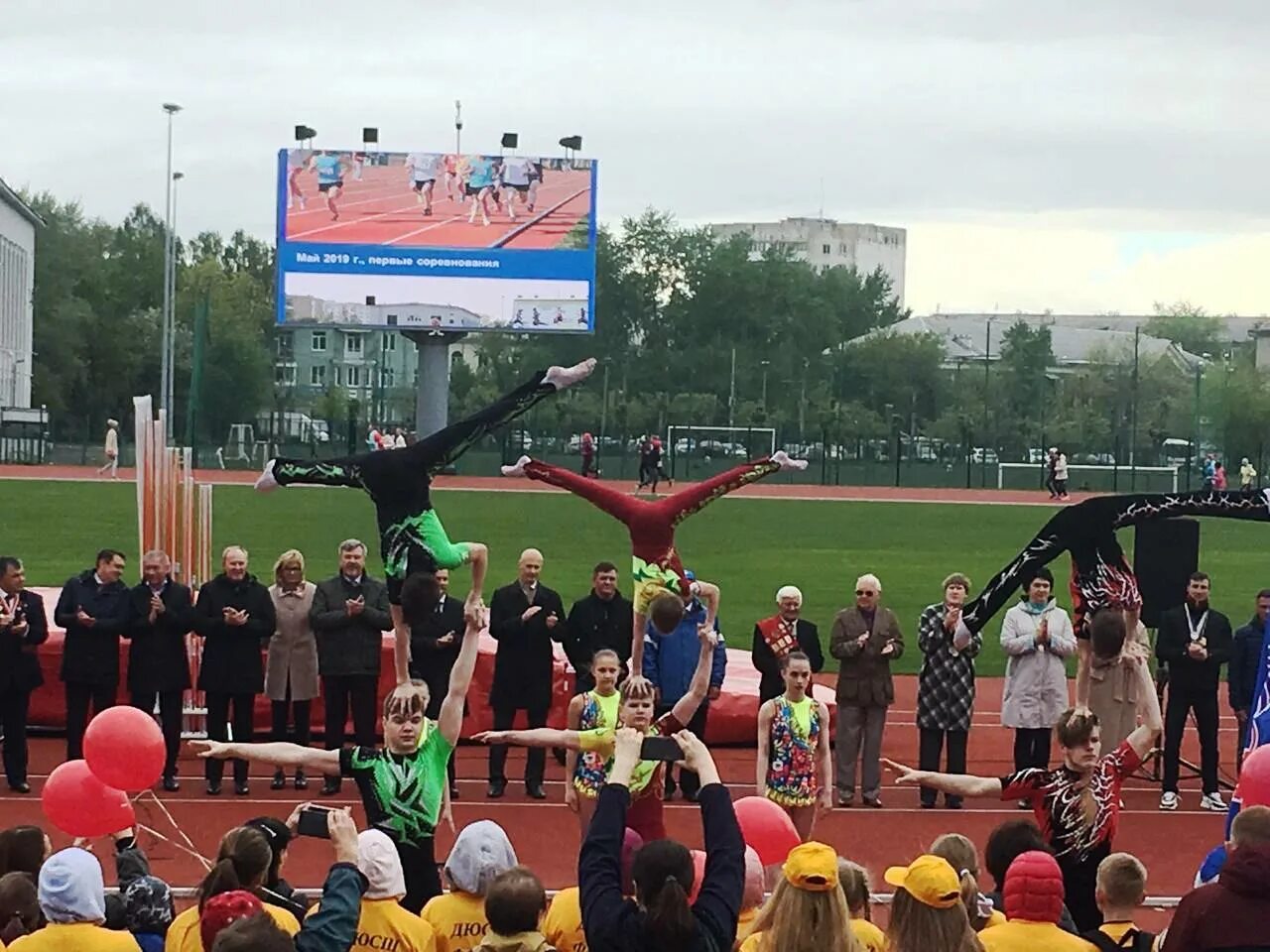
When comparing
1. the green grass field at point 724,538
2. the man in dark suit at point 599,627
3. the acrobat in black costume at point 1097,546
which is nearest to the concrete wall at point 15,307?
the green grass field at point 724,538

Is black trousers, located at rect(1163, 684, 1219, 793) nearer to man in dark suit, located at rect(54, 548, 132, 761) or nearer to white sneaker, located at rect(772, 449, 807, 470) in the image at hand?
white sneaker, located at rect(772, 449, 807, 470)

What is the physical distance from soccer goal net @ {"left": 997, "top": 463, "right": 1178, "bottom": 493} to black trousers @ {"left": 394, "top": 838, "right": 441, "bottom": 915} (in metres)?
51.3

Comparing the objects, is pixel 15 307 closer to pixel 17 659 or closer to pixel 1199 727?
pixel 17 659

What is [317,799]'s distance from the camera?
12.6 meters

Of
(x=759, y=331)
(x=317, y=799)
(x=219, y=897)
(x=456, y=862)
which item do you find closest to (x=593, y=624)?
(x=317, y=799)

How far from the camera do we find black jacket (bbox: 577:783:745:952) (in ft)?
15.5

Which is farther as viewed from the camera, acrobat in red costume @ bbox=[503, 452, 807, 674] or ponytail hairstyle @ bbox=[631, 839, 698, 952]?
acrobat in red costume @ bbox=[503, 452, 807, 674]

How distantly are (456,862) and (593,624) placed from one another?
7.08 meters

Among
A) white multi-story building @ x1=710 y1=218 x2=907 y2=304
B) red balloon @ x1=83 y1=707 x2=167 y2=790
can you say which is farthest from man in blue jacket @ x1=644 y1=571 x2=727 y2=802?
white multi-story building @ x1=710 y1=218 x2=907 y2=304

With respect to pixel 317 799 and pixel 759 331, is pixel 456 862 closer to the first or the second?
pixel 317 799

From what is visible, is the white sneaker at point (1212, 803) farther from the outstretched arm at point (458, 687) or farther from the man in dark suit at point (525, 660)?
the outstretched arm at point (458, 687)

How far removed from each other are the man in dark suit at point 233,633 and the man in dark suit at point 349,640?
382mm

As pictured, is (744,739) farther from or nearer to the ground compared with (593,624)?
nearer to the ground

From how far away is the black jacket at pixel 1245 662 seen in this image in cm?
1295
